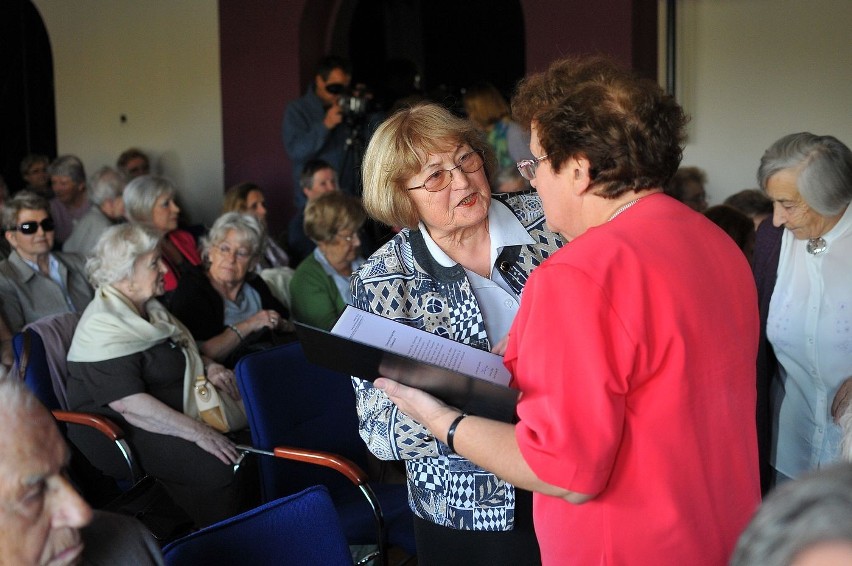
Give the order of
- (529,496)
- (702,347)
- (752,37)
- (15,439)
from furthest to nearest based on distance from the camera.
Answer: (752,37) → (529,496) → (702,347) → (15,439)

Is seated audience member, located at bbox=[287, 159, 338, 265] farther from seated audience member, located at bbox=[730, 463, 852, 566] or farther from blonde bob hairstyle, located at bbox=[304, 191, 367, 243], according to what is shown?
seated audience member, located at bbox=[730, 463, 852, 566]

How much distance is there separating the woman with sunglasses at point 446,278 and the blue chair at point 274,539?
0.21 meters

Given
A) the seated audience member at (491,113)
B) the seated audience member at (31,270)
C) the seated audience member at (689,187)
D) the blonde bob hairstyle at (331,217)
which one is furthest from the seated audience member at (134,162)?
the seated audience member at (689,187)

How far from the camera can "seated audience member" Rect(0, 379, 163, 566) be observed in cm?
127

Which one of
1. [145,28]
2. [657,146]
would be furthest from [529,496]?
[145,28]

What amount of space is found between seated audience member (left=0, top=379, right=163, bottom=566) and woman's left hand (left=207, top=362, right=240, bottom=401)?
2.24 m

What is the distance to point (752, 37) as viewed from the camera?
6203 millimetres

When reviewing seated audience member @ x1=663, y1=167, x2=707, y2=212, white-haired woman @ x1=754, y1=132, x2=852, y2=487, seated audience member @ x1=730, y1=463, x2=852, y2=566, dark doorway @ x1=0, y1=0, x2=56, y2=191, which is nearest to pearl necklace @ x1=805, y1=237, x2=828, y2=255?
white-haired woman @ x1=754, y1=132, x2=852, y2=487

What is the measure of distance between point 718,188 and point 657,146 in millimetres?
5109

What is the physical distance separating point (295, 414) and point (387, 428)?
4.17 ft

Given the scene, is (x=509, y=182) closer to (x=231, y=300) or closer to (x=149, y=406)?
(x=231, y=300)

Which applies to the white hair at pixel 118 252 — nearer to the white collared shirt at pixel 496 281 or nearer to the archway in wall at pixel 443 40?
the white collared shirt at pixel 496 281

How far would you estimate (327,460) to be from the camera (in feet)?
9.39

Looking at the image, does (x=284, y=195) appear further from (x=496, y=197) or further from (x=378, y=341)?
(x=378, y=341)
